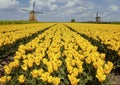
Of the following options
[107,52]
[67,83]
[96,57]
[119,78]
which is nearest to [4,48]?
[107,52]

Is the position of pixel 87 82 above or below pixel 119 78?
above

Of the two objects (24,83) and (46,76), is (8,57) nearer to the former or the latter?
(24,83)

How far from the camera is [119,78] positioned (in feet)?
32.0

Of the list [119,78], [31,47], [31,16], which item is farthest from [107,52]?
[31,16]

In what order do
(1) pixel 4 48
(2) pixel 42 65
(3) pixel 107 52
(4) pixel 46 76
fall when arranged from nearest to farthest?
(4) pixel 46 76 < (2) pixel 42 65 < (3) pixel 107 52 < (1) pixel 4 48

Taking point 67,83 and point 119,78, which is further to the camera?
point 119,78

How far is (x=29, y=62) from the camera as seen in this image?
6770mm

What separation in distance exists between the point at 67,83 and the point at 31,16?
262ft

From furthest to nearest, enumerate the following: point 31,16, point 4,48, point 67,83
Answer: point 31,16
point 4,48
point 67,83

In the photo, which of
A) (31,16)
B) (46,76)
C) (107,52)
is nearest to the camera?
(46,76)

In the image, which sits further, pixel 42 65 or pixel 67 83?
pixel 42 65

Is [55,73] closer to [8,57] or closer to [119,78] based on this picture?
[119,78]

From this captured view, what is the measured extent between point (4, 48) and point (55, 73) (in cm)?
750

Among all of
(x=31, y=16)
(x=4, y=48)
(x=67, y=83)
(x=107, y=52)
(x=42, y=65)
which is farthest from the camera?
(x=31, y=16)
